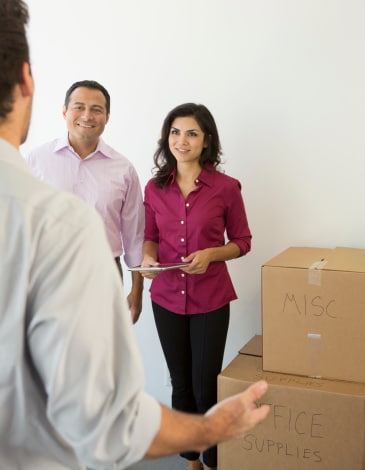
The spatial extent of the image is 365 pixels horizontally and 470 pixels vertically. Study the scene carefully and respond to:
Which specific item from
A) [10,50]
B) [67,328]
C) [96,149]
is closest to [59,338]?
[67,328]

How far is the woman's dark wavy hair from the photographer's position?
2.02 metres

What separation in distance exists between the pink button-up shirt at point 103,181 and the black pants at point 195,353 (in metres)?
0.35

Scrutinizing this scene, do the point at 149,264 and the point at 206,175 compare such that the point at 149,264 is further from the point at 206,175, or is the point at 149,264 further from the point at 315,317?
the point at 315,317

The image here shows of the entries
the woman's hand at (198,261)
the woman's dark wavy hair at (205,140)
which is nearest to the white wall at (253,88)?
the woman's dark wavy hair at (205,140)

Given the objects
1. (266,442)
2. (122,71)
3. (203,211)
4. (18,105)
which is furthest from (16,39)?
(122,71)

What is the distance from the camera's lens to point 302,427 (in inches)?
70.6

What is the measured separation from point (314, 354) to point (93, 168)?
44.1 inches

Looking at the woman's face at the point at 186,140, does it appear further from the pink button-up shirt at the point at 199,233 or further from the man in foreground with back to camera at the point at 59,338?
the man in foreground with back to camera at the point at 59,338

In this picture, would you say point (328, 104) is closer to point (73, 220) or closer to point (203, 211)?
point (203, 211)

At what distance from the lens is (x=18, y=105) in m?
0.72

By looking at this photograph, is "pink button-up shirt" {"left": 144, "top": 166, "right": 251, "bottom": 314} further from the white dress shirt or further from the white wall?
the white dress shirt

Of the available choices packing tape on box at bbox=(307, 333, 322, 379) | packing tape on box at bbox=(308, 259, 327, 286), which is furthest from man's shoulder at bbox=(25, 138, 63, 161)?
packing tape on box at bbox=(307, 333, 322, 379)

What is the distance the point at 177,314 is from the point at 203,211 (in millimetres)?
420

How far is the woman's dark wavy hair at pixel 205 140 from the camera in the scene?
2021 mm
